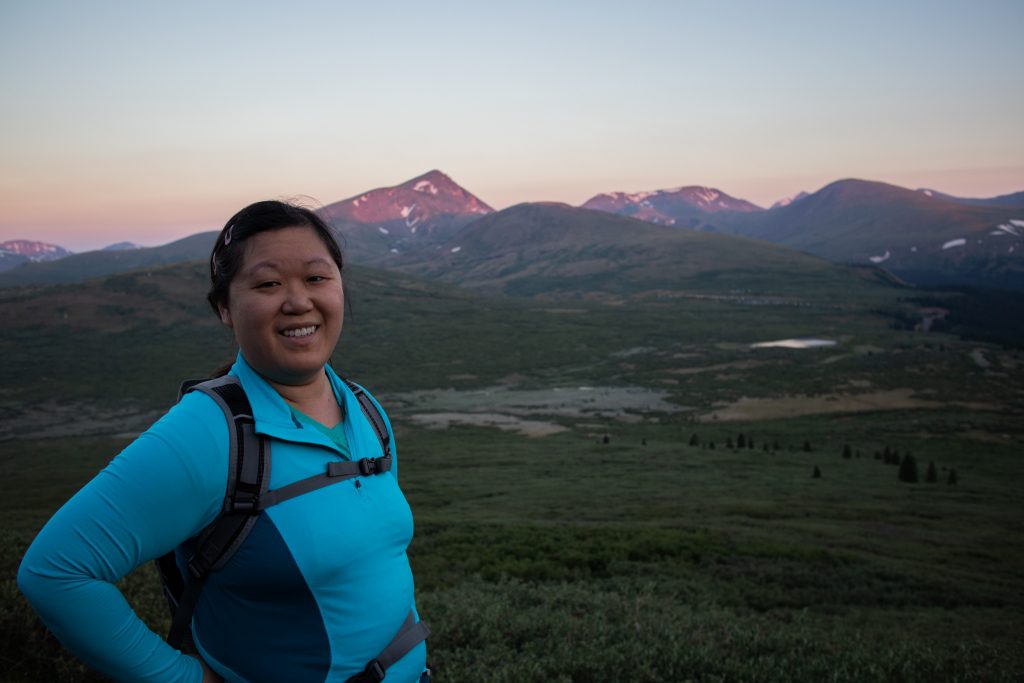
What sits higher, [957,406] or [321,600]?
[321,600]

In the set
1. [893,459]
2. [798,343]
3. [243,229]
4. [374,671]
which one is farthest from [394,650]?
[798,343]

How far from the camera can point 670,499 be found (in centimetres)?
2594

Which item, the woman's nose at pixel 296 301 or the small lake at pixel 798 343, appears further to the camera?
the small lake at pixel 798 343

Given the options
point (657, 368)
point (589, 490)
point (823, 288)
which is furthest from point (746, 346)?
point (823, 288)

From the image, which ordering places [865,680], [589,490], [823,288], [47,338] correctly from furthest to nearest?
[823,288] < [47,338] < [589,490] < [865,680]

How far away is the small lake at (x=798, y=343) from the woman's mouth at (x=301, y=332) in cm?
11316

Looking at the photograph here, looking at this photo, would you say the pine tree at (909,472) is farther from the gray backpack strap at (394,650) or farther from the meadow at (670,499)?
the gray backpack strap at (394,650)

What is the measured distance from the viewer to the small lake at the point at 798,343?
4232 inches

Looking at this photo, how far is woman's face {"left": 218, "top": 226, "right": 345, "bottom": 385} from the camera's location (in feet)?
7.82

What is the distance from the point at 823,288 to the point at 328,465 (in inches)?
8389

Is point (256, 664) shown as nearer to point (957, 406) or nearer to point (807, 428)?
point (807, 428)

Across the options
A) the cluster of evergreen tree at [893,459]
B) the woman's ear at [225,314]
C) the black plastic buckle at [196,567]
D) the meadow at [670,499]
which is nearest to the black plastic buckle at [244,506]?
the black plastic buckle at [196,567]

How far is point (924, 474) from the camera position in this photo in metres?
35.1

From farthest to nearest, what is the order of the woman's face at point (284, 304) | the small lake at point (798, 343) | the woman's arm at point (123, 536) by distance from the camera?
the small lake at point (798, 343)
the woman's face at point (284, 304)
the woman's arm at point (123, 536)
